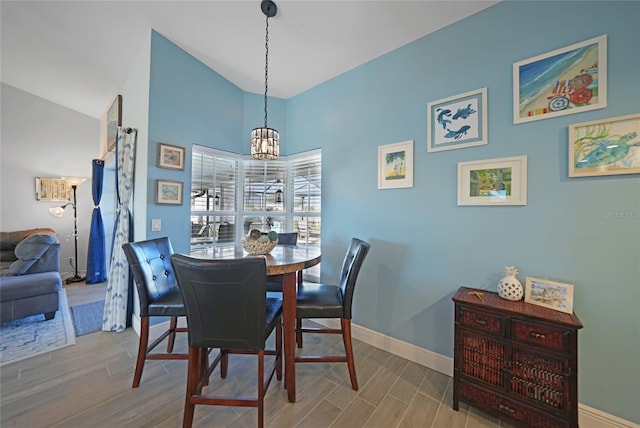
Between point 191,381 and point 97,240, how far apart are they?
435 cm

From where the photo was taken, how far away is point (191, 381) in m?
1.37

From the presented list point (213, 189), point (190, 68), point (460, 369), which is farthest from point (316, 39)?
point (460, 369)

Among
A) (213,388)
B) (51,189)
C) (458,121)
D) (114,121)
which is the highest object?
(114,121)

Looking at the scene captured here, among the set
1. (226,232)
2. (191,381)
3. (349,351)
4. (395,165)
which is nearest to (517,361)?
(349,351)

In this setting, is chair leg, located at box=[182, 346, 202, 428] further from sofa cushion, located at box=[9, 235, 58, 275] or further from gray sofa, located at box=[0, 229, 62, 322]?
sofa cushion, located at box=[9, 235, 58, 275]

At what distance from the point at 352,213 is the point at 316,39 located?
69.1 inches

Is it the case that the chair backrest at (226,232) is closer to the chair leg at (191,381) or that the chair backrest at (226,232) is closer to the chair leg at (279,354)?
the chair leg at (279,354)

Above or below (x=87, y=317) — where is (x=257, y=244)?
above

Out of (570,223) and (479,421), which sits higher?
(570,223)

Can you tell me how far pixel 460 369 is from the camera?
159 centimetres

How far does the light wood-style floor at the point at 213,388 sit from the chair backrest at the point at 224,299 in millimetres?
578

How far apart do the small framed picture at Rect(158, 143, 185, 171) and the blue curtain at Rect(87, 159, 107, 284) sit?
114 inches

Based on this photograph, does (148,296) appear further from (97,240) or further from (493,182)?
(97,240)

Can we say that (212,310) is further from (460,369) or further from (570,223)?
(570,223)
